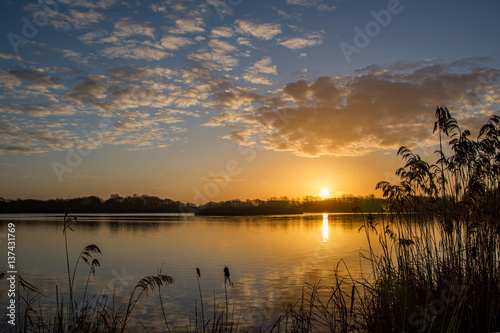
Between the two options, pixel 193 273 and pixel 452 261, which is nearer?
pixel 452 261

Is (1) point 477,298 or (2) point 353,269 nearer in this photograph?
(1) point 477,298

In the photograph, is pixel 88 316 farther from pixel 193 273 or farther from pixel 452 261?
pixel 193 273

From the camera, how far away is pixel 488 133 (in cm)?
668

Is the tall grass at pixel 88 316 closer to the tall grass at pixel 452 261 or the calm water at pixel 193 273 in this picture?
the calm water at pixel 193 273

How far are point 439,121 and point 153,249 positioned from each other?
20.9 meters

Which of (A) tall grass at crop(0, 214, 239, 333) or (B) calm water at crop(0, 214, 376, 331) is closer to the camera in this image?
(A) tall grass at crop(0, 214, 239, 333)

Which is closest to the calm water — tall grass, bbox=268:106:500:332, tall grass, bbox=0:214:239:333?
tall grass, bbox=0:214:239:333

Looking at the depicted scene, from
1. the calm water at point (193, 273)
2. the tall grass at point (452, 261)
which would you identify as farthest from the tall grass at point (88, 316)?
the tall grass at point (452, 261)

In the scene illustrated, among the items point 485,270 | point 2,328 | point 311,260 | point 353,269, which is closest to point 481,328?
point 485,270

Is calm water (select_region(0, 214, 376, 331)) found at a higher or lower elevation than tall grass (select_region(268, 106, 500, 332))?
lower

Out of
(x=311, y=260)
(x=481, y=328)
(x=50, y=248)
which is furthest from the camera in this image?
(x=50, y=248)

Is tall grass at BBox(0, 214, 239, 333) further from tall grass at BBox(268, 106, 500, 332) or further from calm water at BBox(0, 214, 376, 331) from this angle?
tall grass at BBox(268, 106, 500, 332)

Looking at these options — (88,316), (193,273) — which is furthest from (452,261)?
(193,273)

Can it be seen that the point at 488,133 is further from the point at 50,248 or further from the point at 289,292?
the point at 50,248
